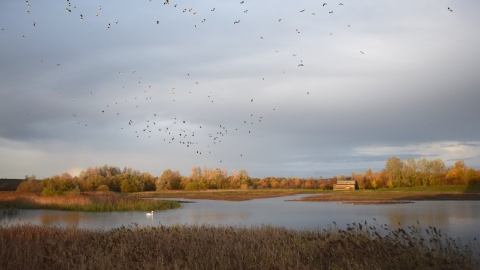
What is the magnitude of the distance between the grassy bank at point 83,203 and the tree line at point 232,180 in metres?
6.19

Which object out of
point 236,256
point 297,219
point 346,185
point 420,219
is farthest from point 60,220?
point 346,185

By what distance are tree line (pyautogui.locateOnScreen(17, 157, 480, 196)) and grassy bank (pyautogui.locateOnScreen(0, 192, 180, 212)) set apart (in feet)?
20.3

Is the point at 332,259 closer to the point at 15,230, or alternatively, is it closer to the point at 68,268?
the point at 68,268

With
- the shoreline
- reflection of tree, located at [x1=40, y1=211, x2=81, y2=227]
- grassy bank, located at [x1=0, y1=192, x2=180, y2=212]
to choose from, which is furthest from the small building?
reflection of tree, located at [x1=40, y1=211, x2=81, y2=227]

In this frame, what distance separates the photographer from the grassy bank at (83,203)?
149 ft

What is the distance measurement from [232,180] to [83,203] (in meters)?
79.1

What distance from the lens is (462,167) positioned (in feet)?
303

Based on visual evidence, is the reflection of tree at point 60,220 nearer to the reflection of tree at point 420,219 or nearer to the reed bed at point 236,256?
the reed bed at point 236,256

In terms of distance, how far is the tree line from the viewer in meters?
81.6

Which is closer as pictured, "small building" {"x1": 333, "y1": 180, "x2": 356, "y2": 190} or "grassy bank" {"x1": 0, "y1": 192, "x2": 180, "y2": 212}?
"grassy bank" {"x1": 0, "y1": 192, "x2": 180, "y2": 212}

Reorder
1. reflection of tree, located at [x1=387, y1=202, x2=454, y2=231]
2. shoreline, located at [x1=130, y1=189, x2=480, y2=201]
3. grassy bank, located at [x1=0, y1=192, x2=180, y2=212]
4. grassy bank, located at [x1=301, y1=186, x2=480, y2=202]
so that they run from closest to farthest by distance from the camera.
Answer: reflection of tree, located at [x1=387, y1=202, x2=454, y2=231]
grassy bank, located at [x1=0, y1=192, x2=180, y2=212]
shoreline, located at [x1=130, y1=189, x2=480, y2=201]
grassy bank, located at [x1=301, y1=186, x2=480, y2=202]

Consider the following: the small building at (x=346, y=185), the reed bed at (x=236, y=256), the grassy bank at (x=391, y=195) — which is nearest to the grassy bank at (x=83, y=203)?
the grassy bank at (x=391, y=195)

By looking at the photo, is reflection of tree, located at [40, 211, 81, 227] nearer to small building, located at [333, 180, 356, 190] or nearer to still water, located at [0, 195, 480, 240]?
still water, located at [0, 195, 480, 240]

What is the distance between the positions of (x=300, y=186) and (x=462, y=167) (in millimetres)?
44122
